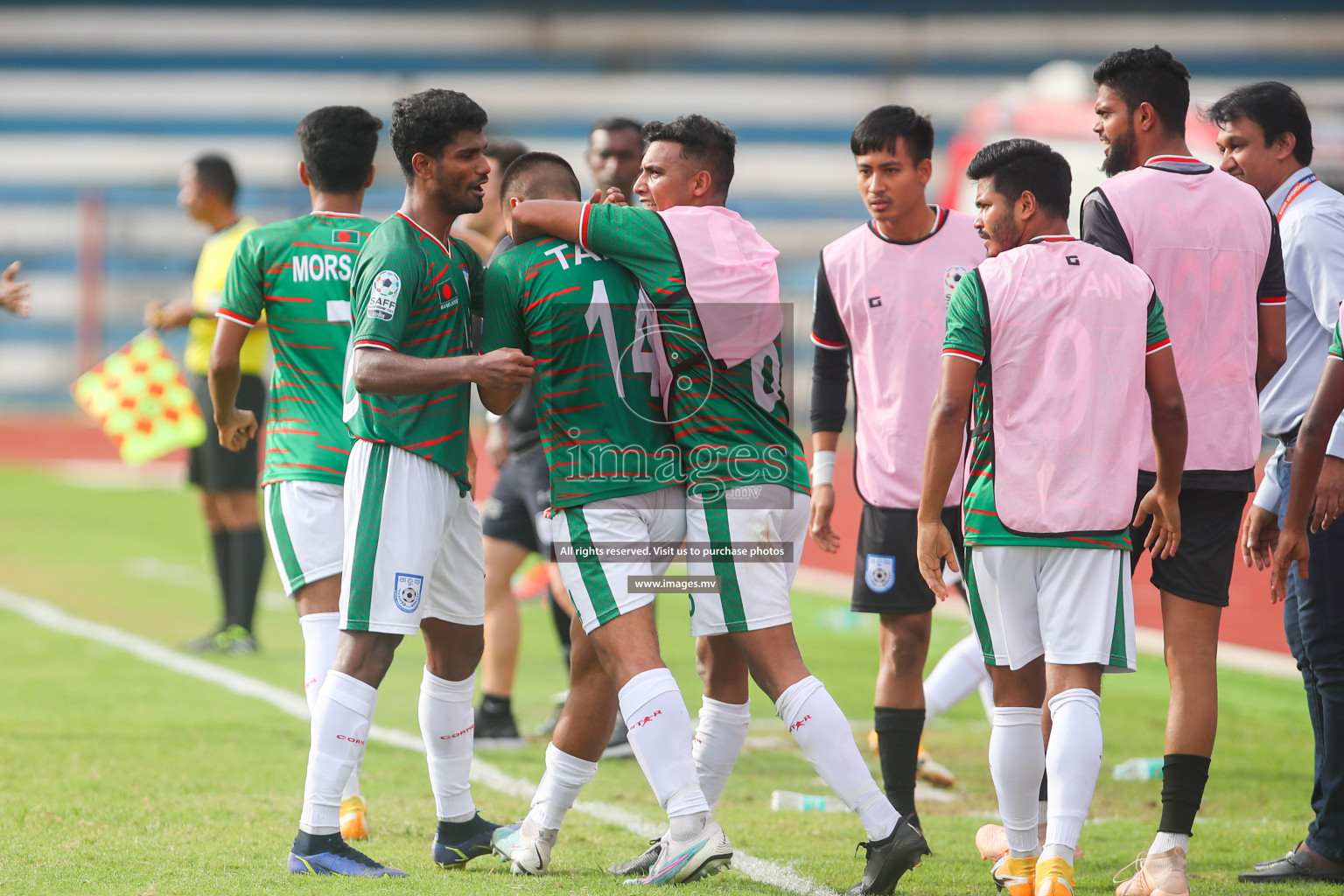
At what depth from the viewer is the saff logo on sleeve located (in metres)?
3.74

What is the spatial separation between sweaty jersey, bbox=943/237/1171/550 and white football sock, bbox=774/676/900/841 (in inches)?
23.8

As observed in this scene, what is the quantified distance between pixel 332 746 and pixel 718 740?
43.9 inches

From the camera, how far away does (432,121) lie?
152 inches

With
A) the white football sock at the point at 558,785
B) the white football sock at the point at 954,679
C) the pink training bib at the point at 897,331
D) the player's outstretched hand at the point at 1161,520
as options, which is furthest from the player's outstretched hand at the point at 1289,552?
the white football sock at the point at 558,785

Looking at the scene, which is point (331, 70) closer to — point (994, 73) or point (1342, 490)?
point (994, 73)

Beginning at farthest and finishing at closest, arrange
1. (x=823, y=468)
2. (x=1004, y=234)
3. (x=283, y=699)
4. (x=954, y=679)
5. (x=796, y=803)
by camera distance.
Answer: (x=283, y=699) < (x=954, y=679) < (x=796, y=803) < (x=823, y=468) < (x=1004, y=234)

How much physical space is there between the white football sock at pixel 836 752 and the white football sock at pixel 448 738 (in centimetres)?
100

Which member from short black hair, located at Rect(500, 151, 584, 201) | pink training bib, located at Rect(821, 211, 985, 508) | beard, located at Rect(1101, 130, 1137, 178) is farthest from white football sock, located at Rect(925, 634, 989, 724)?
short black hair, located at Rect(500, 151, 584, 201)

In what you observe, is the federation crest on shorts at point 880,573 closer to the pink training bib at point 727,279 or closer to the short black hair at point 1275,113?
the pink training bib at point 727,279

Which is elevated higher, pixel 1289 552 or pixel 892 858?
pixel 1289 552

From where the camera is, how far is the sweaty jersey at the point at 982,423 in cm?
363

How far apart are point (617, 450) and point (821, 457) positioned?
106 centimetres

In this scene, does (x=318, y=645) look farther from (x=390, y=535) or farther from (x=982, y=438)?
(x=982, y=438)

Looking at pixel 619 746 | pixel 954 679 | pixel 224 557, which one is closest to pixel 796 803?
pixel 954 679
